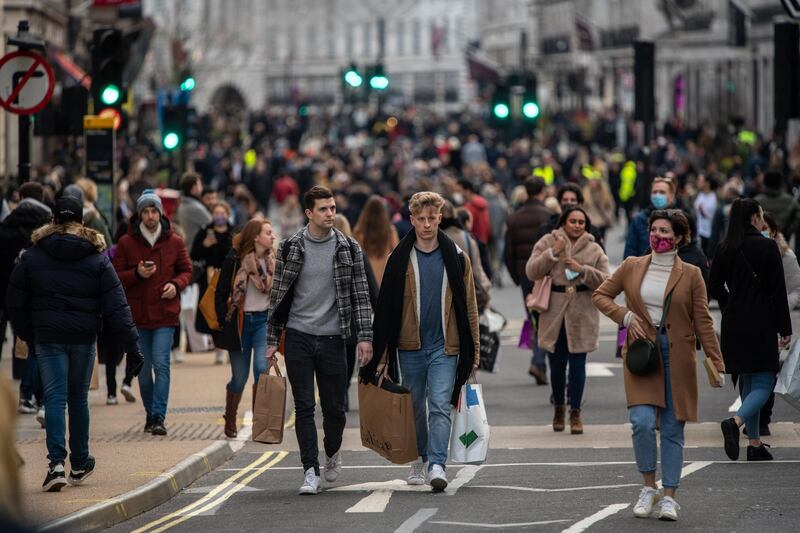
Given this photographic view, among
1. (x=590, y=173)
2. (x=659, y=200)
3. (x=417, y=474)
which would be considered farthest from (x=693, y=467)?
(x=590, y=173)

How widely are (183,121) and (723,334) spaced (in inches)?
659

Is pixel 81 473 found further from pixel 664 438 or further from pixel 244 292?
pixel 664 438

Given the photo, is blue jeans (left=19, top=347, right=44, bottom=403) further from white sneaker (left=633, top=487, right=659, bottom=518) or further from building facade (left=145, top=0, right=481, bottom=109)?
building facade (left=145, top=0, right=481, bottom=109)

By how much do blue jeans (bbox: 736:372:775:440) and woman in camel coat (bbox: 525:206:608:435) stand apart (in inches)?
64.6

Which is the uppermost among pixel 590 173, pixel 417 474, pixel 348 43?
pixel 348 43

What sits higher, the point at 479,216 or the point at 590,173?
the point at 590,173

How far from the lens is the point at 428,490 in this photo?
1088 cm

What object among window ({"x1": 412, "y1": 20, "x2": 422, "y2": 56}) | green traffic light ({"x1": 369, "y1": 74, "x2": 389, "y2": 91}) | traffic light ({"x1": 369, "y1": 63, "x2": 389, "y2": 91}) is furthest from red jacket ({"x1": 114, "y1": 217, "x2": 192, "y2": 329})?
window ({"x1": 412, "y1": 20, "x2": 422, "y2": 56})

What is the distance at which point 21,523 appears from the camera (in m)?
4.29

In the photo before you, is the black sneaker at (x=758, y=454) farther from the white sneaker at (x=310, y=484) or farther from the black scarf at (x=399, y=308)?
the white sneaker at (x=310, y=484)

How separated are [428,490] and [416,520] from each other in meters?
1.13

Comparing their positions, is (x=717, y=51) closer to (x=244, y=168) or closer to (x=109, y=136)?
(x=244, y=168)

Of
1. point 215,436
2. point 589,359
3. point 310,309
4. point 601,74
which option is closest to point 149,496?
point 310,309

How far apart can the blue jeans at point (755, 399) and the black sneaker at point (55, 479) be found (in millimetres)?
4072
